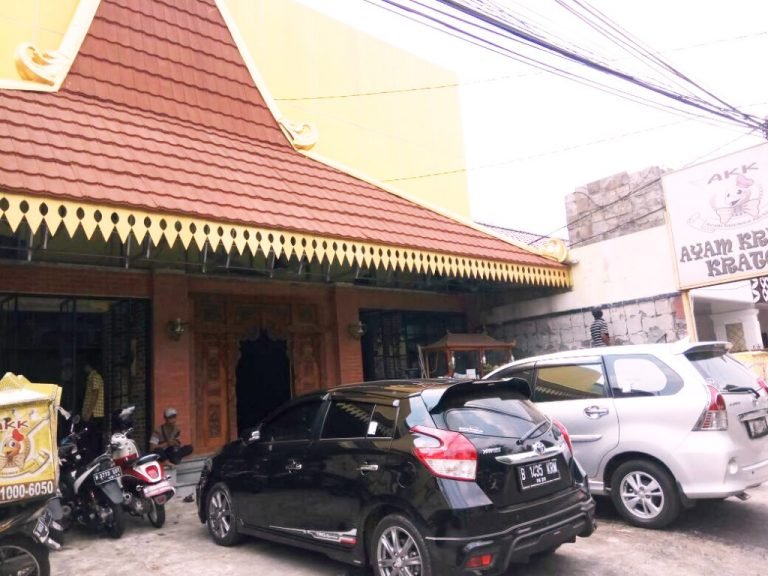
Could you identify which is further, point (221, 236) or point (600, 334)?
point (600, 334)

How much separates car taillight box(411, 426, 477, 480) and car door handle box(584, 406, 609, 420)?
2.47m

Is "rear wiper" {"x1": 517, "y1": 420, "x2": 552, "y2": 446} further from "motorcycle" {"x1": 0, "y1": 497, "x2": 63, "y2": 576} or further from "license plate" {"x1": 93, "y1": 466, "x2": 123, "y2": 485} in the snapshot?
"license plate" {"x1": 93, "y1": 466, "x2": 123, "y2": 485}

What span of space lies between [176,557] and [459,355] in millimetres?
6917

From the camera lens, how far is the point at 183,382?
8.71 meters

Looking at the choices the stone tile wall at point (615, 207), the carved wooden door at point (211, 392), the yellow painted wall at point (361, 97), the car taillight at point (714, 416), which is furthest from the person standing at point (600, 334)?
the carved wooden door at point (211, 392)

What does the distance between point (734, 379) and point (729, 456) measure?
931 millimetres

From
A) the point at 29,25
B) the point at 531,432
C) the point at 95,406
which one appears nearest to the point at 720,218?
the point at 531,432

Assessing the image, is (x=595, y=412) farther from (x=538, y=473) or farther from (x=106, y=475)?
(x=106, y=475)

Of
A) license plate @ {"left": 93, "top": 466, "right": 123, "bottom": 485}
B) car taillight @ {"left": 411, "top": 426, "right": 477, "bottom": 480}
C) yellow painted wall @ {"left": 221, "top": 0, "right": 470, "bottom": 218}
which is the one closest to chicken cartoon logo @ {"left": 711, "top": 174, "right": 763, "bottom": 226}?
yellow painted wall @ {"left": 221, "top": 0, "right": 470, "bottom": 218}

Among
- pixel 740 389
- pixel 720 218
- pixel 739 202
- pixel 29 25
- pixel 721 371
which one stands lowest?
pixel 740 389

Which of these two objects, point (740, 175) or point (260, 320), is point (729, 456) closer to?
point (740, 175)

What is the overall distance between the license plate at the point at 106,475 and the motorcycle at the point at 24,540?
164 centimetres

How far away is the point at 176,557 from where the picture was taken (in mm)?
5281

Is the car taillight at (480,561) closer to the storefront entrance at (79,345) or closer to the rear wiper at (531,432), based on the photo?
the rear wiper at (531,432)
